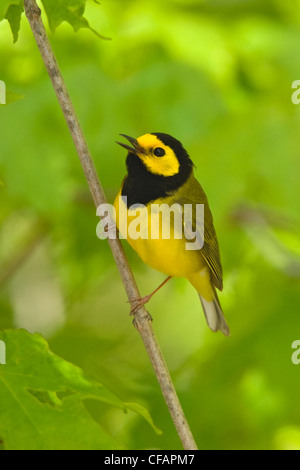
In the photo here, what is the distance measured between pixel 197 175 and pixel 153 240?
32cm

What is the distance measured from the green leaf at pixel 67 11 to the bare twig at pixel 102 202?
0.05 metres

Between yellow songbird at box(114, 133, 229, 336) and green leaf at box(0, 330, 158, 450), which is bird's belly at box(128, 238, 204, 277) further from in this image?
green leaf at box(0, 330, 158, 450)

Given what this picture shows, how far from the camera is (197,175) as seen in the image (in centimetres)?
263

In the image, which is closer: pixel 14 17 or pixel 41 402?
pixel 41 402

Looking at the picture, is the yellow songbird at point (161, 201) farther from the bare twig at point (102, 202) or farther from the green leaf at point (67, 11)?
the green leaf at point (67, 11)

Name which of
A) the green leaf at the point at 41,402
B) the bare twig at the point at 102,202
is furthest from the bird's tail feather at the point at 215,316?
the green leaf at the point at 41,402

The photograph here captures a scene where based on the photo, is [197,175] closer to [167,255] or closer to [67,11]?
[167,255]

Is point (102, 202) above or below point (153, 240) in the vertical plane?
below

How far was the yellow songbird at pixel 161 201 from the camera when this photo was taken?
2.52m

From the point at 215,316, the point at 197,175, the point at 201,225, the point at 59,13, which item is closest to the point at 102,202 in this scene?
the point at 59,13

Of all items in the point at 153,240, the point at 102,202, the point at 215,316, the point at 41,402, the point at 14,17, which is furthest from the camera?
the point at 215,316

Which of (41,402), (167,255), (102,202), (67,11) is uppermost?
(67,11)

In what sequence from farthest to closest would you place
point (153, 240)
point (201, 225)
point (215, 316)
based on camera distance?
point (215, 316) → point (201, 225) → point (153, 240)

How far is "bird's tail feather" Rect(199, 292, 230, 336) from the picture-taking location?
3.05 metres
